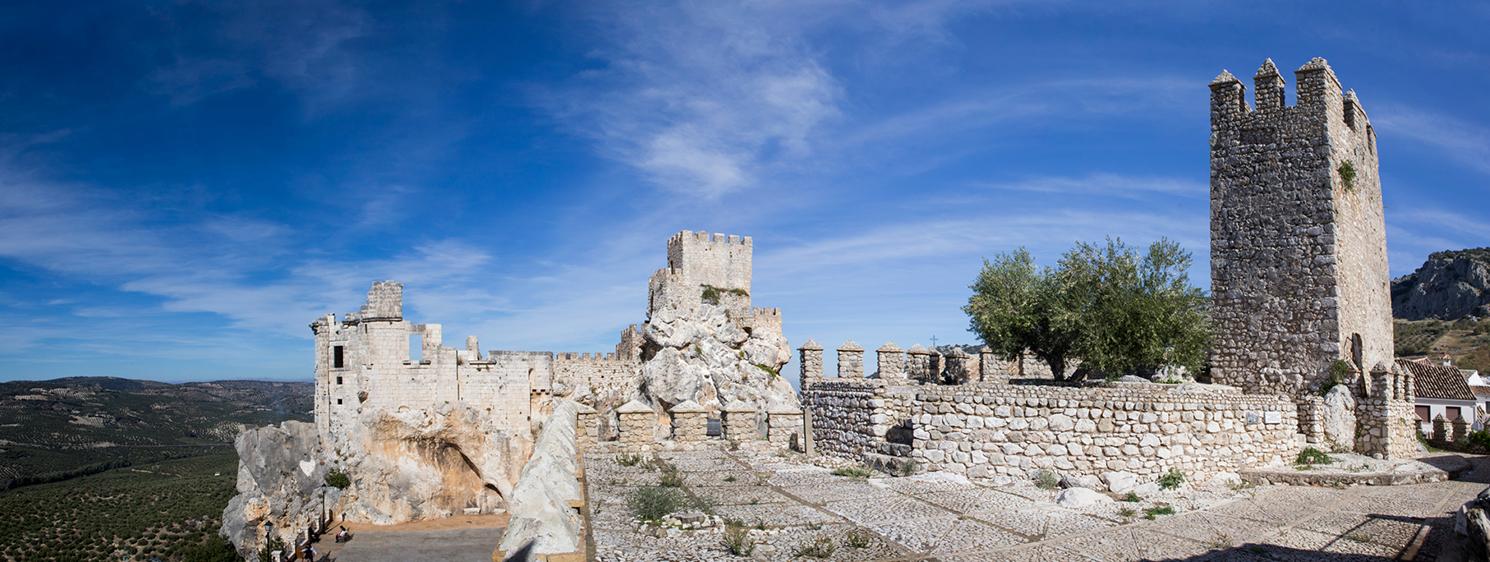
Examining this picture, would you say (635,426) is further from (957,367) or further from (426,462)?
(426,462)

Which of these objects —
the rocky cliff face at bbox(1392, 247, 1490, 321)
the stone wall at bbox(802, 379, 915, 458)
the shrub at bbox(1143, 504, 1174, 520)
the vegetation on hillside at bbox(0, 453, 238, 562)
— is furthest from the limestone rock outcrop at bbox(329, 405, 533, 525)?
the rocky cliff face at bbox(1392, 247, 1490, 321)

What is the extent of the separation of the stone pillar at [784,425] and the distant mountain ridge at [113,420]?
5321 cm

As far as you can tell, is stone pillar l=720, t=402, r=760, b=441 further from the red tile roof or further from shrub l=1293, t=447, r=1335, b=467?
the red tile roof

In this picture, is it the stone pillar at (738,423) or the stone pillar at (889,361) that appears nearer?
the stone pillar at (738,423)

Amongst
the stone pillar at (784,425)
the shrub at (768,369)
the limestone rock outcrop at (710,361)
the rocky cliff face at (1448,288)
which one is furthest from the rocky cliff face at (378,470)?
the rocky cliff face at (1448,288)

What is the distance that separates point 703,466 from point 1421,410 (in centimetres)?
2993

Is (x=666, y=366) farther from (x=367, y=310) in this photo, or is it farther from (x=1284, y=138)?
(x=1284, y=138)

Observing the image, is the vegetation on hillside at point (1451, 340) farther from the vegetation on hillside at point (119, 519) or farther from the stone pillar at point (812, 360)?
the vegetation on hillside at point (119, 519)

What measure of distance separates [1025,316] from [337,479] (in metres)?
23.3

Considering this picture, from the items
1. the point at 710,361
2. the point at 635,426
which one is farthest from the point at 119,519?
the point at 635,426

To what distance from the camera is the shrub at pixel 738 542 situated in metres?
5.51

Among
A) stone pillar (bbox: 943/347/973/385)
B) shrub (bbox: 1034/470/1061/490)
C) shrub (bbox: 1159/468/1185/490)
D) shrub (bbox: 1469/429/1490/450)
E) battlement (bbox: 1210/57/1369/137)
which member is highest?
battlement (bbox: 1210/57/1369/137)

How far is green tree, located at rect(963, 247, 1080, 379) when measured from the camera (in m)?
16.6

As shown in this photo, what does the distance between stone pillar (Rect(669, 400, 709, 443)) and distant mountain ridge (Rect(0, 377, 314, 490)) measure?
5254cm
